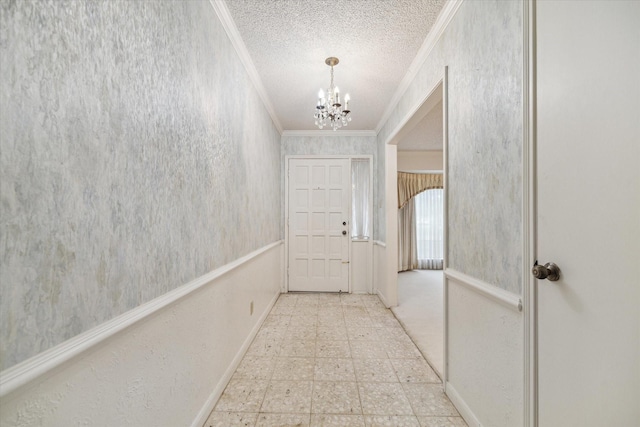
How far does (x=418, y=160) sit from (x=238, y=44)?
4.95m

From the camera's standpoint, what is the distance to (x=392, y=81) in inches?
118

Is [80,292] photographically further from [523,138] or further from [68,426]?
[523,138]

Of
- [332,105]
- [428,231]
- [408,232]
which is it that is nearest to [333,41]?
[332,105]

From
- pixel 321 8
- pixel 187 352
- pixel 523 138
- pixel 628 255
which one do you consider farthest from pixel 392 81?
pixel 187 352

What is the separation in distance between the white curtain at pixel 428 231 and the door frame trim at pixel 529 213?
5689 mm

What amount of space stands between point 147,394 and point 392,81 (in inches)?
122

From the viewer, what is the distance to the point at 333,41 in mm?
2312

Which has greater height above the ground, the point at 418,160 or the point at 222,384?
the point at 418,160

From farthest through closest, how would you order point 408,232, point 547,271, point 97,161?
point 408,232, point 547,271, point 97,161

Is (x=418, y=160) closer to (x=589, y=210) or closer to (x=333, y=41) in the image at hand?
(x=333, y=41)

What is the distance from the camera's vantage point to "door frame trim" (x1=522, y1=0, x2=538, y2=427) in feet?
3.80

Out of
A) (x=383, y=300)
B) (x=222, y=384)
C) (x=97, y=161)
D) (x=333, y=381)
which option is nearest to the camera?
(x=97, y=161)

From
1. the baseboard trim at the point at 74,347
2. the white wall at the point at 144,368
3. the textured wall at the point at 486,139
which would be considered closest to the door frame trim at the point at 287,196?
the white wall at the point at 144,368

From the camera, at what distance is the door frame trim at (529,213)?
1158mm
